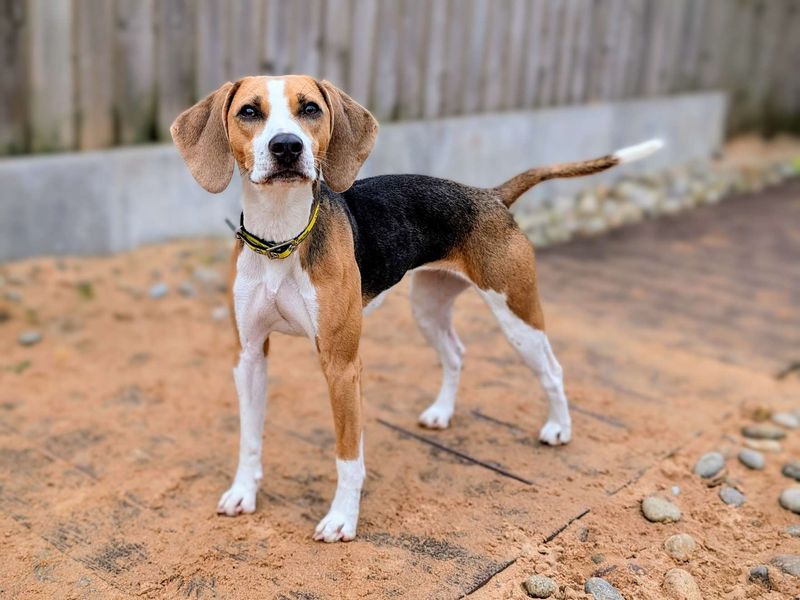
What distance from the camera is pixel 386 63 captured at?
7.89 metres

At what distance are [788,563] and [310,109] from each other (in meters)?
2.55

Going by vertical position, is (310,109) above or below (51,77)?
above

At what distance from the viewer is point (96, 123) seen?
6.49 m

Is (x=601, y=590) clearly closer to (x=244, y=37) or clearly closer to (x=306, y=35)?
(x=244, y=37)

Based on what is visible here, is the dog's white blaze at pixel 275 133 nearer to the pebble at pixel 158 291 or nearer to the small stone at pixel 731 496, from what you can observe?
the small stone at pixel 731 496

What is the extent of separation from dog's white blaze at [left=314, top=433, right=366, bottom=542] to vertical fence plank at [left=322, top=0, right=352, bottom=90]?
14.7ft

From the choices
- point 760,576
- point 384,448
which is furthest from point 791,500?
point 384,448

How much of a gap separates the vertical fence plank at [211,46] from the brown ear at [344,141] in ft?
11.5

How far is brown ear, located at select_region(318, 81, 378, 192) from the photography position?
3.55 meters

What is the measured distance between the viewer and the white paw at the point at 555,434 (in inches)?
182

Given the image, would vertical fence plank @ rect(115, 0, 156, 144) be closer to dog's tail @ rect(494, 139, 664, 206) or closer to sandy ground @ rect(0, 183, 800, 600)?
sandy ground @ rect(0, 183, 800, 600)

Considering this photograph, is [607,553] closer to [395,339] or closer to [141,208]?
[395,339]

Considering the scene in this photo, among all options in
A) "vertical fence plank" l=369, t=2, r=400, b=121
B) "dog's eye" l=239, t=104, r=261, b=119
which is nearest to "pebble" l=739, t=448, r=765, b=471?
"dog's eye" l=239, t=104, r=261, b=119

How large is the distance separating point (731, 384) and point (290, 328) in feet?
10.1
